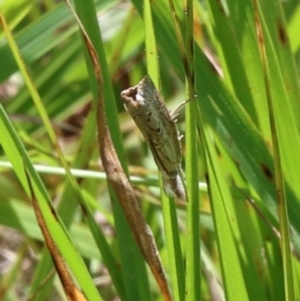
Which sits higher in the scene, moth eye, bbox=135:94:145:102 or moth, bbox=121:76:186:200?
moth eye, bbox=135:94:145:102

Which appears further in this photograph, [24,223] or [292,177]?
[24,223]

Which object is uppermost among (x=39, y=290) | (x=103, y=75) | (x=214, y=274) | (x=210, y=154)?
(x=103, y=75)

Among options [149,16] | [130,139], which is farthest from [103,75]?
[130,139]

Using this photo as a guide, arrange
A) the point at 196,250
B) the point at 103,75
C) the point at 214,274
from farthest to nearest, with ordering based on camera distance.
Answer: the point at 214,274 → the point at 103,75 → the point at 196,250

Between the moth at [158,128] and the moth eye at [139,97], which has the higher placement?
the moth eye at [139,97]

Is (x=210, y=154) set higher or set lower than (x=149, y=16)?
lower

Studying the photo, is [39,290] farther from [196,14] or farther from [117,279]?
[196,14]

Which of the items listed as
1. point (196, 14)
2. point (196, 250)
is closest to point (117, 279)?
point (196, 250)

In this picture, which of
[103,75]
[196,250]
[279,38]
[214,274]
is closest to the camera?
[196,250]
